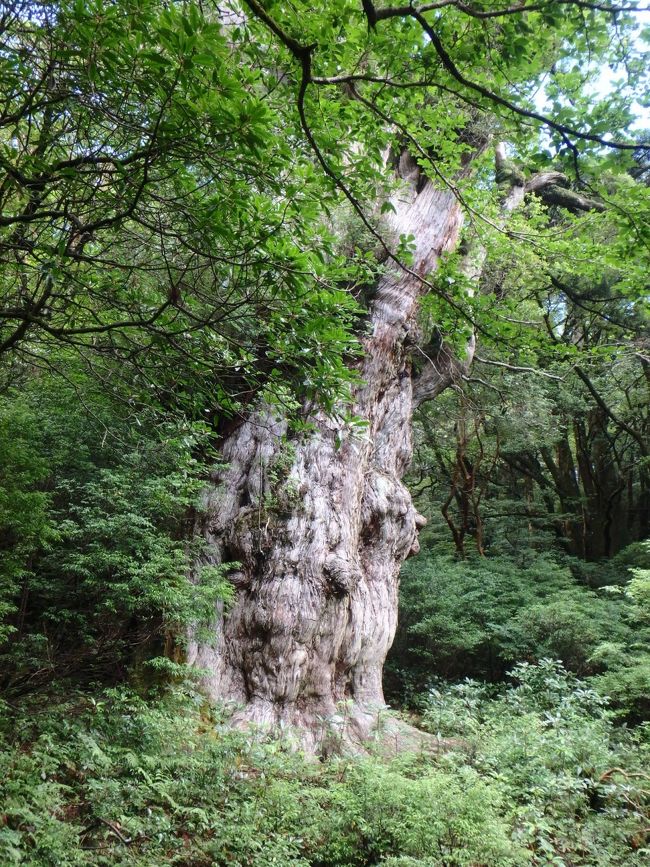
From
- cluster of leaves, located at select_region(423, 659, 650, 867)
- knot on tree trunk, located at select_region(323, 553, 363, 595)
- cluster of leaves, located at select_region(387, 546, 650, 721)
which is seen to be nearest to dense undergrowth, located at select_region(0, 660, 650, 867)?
cluster of leaves, located at select_region(423, 659, 650, 867)

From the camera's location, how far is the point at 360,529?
7105 mm

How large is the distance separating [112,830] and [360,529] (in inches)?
168

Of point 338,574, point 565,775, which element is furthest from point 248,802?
point 565,775

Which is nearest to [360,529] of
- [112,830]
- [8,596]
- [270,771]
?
[270,771]

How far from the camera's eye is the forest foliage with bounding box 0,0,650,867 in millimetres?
2570

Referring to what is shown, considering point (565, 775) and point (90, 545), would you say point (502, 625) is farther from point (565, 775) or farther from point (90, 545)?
point (90, 545)

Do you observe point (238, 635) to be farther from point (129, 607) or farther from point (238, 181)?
point (238, 181)

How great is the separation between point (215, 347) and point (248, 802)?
3.05m

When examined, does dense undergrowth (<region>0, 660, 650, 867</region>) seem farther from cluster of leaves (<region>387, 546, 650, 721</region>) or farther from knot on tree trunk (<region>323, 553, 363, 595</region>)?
cluster of leaves (<region>387, 546, 650, 721</region>)

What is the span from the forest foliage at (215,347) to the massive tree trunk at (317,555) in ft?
1.30

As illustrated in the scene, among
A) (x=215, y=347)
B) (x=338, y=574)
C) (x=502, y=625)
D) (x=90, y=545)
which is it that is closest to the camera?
(x=215, y=347)

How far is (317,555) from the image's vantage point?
608 cm

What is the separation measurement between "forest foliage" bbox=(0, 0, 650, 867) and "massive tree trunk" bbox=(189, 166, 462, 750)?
1.30 ft

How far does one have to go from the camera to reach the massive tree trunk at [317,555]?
220 inches
